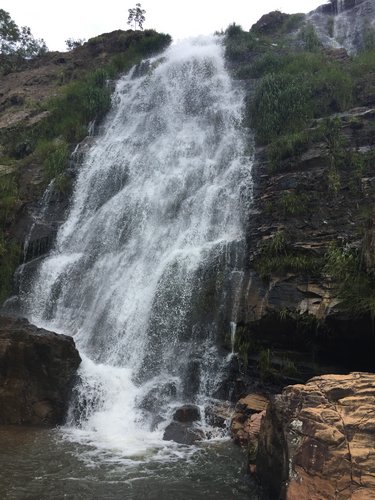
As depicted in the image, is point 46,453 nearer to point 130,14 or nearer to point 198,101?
point 198,101

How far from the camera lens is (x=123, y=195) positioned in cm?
1973

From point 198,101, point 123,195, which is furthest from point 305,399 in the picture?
point 198,101

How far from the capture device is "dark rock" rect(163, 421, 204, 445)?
1039 cm

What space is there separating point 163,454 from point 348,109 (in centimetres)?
1581

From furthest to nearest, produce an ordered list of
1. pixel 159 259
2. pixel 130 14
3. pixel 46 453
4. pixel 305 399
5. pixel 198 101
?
1. pixel 130 14
2. pixel 198 101
3. pixel 159 259
4. pixel 46 453
5. pixel 305 399

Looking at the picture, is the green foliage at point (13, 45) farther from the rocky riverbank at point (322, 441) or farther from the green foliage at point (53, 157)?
the rocky riverbank at point (322, 441)

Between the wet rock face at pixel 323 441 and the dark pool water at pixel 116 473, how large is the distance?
103cm

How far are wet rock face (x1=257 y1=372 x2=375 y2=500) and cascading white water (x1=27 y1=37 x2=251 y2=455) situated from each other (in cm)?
381

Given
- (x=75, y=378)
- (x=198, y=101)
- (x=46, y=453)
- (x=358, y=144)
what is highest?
(x=198, y=101)

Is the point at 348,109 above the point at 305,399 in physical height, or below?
above

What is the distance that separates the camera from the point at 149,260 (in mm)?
16250

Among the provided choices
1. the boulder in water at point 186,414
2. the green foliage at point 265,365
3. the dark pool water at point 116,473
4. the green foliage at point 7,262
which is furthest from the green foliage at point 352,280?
the green foliage at point 7,262

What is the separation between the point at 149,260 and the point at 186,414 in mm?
6327

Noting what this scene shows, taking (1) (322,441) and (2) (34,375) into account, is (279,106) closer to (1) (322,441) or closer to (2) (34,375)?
(2) (34,375)
